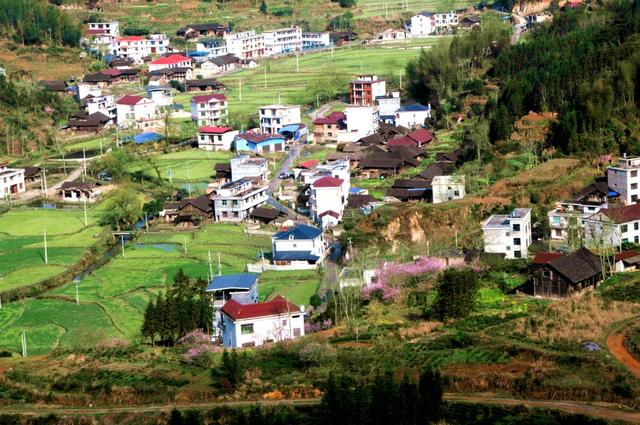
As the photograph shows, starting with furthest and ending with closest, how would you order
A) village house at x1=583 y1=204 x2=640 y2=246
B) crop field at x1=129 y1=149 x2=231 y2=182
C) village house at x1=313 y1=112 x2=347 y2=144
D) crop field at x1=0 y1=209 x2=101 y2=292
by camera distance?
village house at x1=313 y1=112 x2=347 y2=144 → crop field at x1=129 y1=149 x2=231 y2=182 → crop field at x1=0 y1=209 x2=101 y2=292 → village house at x1=583 y1=204 x2=640 y2=246

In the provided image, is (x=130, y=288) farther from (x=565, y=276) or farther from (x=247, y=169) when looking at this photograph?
(x=247, y=169)

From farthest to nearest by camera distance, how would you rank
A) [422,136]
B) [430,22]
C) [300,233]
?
[430,22] → [422,136] → [300,233]

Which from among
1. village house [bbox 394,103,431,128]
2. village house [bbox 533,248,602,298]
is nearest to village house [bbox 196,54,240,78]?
village house [bbox 394,103,431,128]

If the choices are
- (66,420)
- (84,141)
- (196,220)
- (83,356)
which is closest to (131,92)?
(84,141)

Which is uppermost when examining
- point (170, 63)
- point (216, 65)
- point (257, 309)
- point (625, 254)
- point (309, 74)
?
point (170, 63)

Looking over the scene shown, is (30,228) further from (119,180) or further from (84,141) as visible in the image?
(84,141)

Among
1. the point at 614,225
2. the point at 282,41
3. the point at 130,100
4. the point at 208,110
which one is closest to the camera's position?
the point at 614,225

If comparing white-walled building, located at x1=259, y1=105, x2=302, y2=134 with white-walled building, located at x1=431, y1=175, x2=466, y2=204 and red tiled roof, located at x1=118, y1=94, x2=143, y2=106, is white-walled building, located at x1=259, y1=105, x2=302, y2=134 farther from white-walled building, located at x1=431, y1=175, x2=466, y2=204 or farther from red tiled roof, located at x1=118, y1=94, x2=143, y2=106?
white-walled building, located at x1=431, y1=175, x2=466, y2=204

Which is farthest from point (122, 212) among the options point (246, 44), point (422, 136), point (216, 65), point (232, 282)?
point (246, 44)
